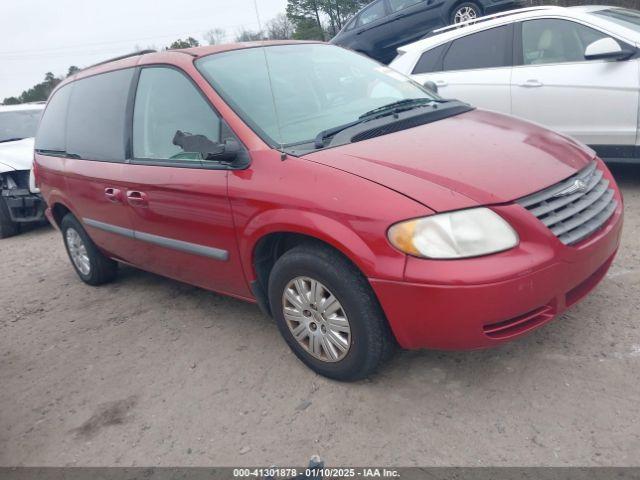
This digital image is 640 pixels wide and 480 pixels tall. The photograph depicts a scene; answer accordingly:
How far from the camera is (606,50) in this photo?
181 inches

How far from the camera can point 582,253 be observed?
8.49 ft

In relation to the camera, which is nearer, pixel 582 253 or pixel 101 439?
pixel 582 253

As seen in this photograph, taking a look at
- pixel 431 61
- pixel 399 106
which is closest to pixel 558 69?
pixel 431 61

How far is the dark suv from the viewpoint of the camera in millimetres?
9266

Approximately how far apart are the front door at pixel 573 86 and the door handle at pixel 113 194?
358 centimetres

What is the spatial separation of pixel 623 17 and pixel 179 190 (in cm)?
433

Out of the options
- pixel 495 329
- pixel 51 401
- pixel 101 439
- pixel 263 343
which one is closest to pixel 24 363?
pixel 51 401

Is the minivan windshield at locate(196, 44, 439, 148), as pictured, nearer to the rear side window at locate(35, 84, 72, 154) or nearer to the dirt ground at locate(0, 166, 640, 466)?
the dirt ground at locate(0, 166, 640, 466)

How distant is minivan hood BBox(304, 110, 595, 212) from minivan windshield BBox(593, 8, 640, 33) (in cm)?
250

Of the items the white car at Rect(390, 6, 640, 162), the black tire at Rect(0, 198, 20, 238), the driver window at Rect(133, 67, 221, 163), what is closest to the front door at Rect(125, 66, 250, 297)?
the driver window at Rect(133, 67, 221, 163)

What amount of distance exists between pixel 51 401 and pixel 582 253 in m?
2.91

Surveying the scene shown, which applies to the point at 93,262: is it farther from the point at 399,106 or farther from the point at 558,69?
the point at 558,69

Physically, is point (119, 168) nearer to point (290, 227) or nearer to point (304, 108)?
point (304, 108)

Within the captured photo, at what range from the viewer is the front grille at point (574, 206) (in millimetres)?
2545
